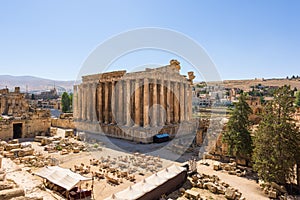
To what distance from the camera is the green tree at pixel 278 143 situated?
486 inches

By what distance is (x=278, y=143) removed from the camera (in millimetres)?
12609

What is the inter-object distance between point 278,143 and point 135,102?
19.8 m

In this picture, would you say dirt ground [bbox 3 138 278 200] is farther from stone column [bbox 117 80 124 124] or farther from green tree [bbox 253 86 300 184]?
stone column [bbox 117 80 124 124]

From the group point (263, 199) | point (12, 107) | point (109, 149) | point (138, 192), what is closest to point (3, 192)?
point (138, 192)

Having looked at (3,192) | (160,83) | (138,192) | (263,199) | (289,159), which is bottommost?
(263,199)

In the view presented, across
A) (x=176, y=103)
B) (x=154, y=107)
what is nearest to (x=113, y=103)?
(x=154, y=107)

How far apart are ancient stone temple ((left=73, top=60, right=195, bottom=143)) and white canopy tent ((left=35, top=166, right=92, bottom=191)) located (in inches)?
588

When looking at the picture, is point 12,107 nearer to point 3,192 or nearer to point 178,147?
point 178,147

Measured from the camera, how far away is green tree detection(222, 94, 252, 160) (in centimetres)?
1662

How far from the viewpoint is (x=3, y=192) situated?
5.16 metres

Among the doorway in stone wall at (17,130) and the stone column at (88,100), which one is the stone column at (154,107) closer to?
the stone column at (88,100)

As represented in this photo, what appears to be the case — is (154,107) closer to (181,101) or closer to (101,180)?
(181,101)

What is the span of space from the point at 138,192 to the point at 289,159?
9.24 metres

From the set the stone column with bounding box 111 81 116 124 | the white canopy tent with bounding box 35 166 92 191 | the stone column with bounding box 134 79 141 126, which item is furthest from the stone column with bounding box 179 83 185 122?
the white canopy tent with bounding box 35 166 92 191
